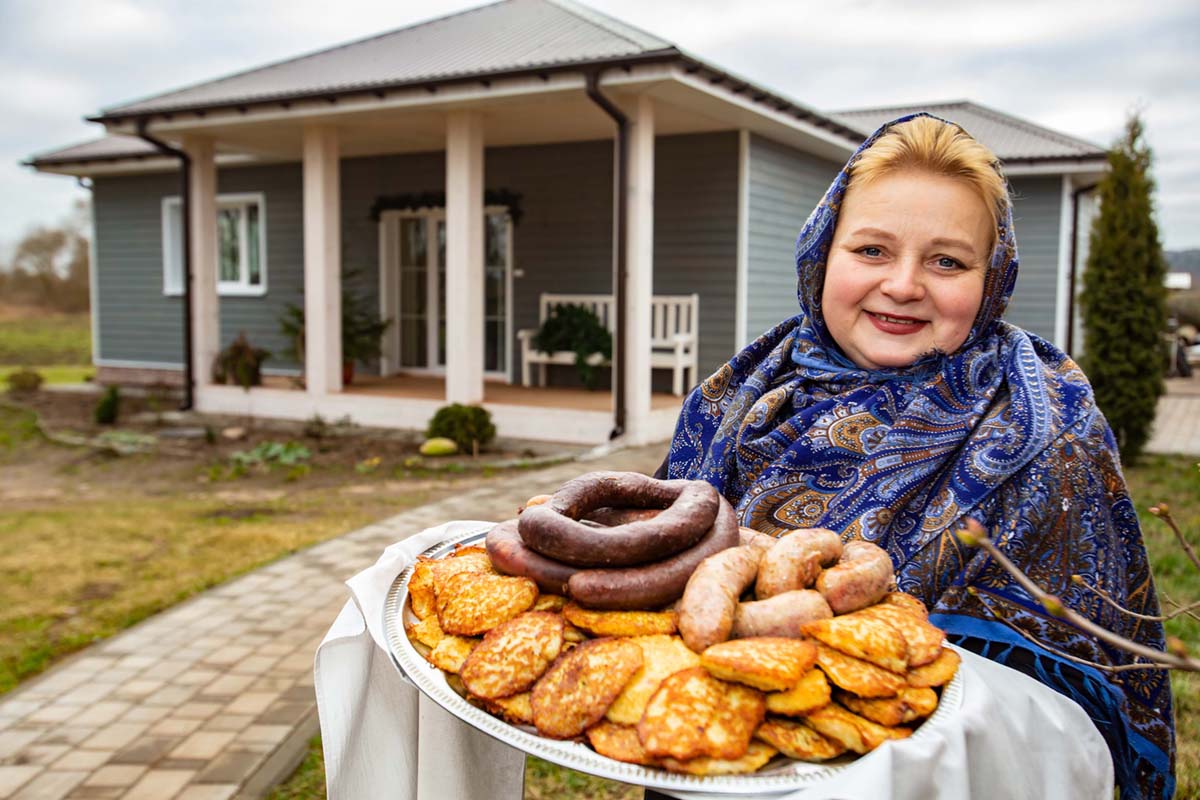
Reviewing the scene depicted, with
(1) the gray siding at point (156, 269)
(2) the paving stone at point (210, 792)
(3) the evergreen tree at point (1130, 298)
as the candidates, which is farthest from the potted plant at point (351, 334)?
(2) the paving stone at point (210, 792)

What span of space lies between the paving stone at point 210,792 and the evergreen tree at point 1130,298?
27.1 ft

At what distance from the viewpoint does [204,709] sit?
358cm

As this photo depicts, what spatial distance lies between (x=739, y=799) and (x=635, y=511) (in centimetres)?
55

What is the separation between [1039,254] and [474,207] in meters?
8.78

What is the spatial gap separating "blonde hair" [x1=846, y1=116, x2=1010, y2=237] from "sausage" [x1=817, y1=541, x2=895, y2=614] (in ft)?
2.31

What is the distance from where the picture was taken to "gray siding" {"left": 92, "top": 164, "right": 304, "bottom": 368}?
13828mm

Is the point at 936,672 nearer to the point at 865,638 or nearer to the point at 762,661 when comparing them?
the point at 865,638

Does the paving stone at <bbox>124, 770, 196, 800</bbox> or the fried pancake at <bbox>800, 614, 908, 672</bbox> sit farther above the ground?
the fried pancake at <bbox>800, 614, 908, 672</bbox>

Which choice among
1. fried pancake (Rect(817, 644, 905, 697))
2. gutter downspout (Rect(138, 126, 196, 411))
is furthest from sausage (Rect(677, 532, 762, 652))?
gutter downspout (Rect(138, 126, 196, 411))

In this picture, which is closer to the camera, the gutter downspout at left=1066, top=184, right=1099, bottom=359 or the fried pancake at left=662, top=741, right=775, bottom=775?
the fried pancake at left=662, top=741, right=775, bottom=775

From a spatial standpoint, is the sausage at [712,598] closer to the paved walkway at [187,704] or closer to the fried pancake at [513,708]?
the fried pancake at [513,708]

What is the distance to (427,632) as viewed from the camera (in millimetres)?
1319

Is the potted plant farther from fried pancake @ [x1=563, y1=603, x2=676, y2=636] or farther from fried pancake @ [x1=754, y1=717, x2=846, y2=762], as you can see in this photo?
fried pancake @ [x1=754, y1=717, x2=846, y2=762]

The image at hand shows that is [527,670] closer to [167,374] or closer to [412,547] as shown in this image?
[412,547]
